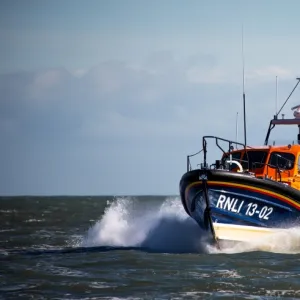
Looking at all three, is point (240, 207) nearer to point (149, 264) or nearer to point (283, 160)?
point (283, 160)

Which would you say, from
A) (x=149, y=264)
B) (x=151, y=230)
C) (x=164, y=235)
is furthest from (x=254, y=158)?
(x=149, y=264)

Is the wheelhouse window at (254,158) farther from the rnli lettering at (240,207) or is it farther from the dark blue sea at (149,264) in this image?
the dark blue sea at (149,264)

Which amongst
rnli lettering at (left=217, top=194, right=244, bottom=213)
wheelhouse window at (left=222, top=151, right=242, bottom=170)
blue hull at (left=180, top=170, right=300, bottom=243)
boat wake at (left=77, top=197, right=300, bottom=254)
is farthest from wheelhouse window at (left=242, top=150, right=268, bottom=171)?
boat wake at (left=77, top=197, right=300, bottom=254)

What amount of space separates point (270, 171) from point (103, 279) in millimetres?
6260

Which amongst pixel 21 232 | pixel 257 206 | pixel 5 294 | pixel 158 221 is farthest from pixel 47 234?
pixel 5 294

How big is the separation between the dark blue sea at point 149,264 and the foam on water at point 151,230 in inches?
1.1

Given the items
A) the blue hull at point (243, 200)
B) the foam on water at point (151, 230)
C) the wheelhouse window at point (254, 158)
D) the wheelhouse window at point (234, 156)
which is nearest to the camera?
the blue hull at point (243, 200)

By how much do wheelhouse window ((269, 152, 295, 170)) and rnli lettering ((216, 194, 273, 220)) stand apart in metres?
1.78

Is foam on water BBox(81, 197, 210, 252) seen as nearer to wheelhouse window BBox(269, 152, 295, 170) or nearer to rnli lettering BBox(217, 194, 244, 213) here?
rnli lettering BBox(217, 194, 244, 213)

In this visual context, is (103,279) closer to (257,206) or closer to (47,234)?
(257,206)

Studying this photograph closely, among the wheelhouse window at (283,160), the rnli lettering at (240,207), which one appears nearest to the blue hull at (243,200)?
the rnli lettering at (240,207)

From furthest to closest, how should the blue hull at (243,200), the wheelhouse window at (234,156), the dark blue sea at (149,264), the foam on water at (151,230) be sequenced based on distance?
the foam on water at (151,230) → the wheelhouse window at (234,156) → the blue hull at (243,200) → the dark blue sea at (149,264)

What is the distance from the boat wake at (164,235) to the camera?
20.0 meters

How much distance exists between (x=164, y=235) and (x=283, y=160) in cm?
412
